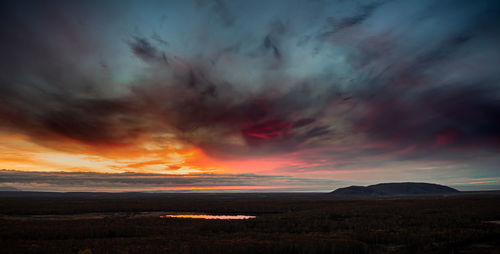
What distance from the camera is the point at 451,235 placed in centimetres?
2427

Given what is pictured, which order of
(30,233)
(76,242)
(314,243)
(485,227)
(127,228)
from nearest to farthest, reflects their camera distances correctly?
(314,243) → (76,242) → (30,233) → (485,227) → (127,228)

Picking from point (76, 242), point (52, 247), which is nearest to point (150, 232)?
point (76, 242)

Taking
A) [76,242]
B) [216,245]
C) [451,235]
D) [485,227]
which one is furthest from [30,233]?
[485,227]

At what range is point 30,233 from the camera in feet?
88.1

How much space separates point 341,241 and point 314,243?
238 centimetres

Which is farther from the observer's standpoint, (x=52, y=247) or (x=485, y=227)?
(x=485, y=227)

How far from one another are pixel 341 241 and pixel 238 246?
8.04 metres

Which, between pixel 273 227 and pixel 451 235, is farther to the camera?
pixel 273 227

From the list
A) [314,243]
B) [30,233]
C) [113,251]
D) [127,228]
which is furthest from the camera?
[127,228]

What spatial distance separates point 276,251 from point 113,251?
11416 millimetres

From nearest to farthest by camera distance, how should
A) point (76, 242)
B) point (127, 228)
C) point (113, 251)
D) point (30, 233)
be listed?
point (113, 251) → point (76, 242) → point (30, 233) → point (127, 228)

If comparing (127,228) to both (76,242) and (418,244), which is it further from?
(418,244)

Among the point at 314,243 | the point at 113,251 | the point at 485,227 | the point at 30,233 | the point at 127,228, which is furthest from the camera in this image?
the point at 127,228

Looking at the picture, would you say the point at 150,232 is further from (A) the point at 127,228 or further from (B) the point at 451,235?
(B) the point at 451,235
